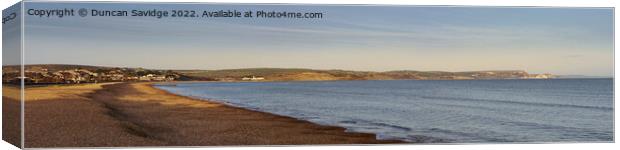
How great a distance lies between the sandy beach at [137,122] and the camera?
647 inches

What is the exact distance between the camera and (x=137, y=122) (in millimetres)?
16812

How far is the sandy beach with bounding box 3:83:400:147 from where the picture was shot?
1642cm

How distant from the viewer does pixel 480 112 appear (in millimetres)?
18734

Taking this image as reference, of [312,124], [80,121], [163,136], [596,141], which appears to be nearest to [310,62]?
[312,124]

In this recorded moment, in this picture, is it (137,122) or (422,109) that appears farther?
(422,109)

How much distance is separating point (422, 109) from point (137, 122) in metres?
5.00

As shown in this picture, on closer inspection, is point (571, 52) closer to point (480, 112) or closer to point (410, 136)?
point (480, 112)

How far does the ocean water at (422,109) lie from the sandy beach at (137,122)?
0.30 m

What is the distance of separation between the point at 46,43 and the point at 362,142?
5.23m

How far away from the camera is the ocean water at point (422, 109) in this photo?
1755cm

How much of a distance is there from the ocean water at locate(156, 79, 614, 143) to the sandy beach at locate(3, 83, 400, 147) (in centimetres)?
30

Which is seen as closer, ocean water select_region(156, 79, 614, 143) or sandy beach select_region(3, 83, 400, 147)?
sandy beach select_region(3, 83, 400, 147)

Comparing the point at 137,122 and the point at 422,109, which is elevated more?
the point at 422,109

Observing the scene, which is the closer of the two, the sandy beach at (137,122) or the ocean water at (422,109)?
the sandy beach at (137,122)
